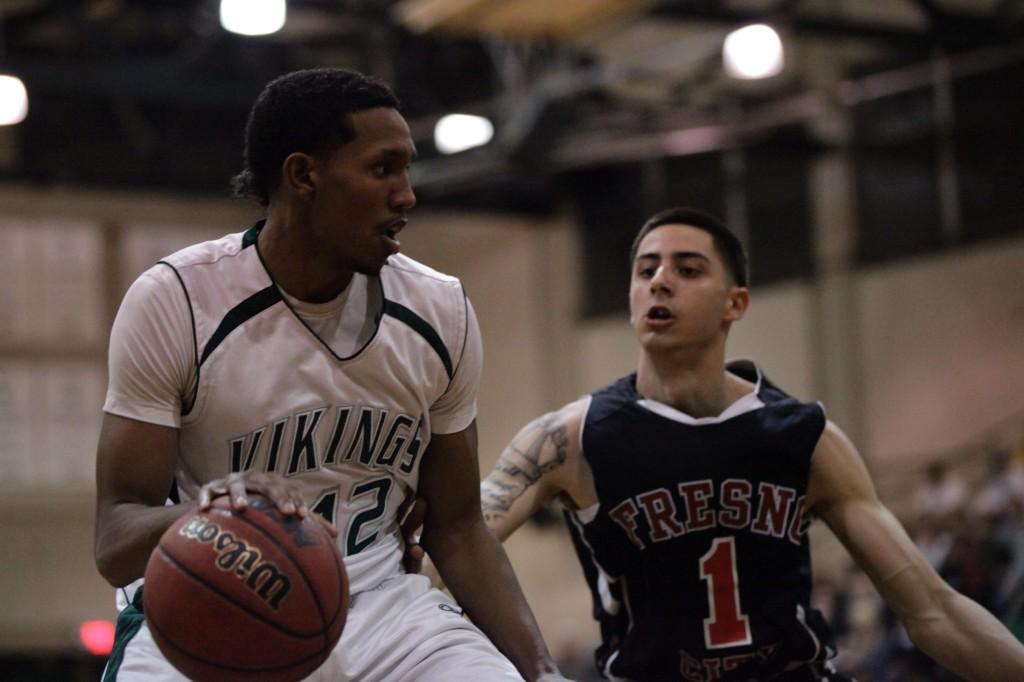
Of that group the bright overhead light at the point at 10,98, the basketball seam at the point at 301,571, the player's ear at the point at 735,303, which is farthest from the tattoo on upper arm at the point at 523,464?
the bright overhead light at the point at 10,98

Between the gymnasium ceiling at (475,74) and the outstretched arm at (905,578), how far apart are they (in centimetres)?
987

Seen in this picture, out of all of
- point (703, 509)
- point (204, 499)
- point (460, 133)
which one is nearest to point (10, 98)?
point (460, 133)

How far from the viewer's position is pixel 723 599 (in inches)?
179

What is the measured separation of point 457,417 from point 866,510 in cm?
159

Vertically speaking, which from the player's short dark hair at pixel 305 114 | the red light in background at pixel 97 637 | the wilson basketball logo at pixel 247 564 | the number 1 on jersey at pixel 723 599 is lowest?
the red light in background at pixel 97 637

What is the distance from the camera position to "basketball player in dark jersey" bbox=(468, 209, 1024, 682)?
452cm

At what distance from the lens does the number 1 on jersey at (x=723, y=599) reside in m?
4.52

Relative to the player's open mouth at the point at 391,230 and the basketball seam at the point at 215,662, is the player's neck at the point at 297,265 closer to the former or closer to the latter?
the player's open mouth at the point at 391,230

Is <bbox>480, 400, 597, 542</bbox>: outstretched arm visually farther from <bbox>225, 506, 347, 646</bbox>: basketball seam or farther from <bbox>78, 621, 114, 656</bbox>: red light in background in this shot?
<bbox>78, 621, 114, 656</bbox>: red light in background

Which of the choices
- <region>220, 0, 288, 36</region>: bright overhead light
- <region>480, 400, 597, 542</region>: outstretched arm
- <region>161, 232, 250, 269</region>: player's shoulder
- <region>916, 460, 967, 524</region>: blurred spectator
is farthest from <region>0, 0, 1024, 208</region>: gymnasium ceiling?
<region>161, 232, 250, 269</region>: player's shoulder

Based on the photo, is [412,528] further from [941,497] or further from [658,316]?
[941,497]

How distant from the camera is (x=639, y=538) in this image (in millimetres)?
4605

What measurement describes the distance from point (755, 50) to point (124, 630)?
33.4ft

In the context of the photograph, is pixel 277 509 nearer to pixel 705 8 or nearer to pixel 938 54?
pixel 705 8
